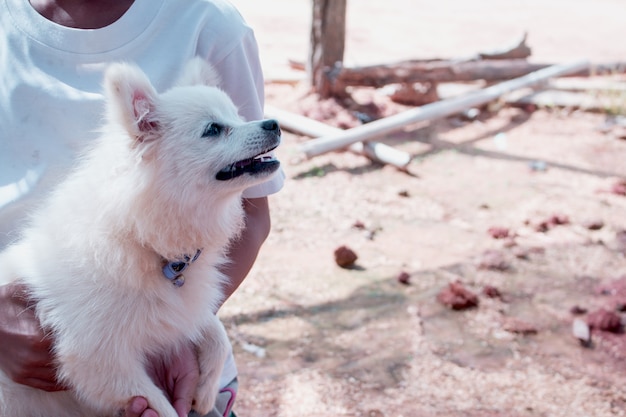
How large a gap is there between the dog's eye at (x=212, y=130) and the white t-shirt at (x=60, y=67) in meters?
0.20

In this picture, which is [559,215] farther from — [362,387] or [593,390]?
[362,387]

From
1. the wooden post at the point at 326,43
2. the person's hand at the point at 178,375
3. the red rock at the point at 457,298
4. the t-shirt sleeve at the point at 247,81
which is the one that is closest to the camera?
the person's hand at the point at 178,375

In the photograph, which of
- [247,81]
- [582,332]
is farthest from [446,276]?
[247,81]

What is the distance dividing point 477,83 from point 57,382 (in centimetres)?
763

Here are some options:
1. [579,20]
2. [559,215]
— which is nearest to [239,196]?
[559,215]

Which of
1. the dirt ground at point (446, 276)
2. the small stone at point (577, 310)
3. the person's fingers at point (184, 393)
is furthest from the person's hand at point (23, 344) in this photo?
the small stone at point (577, 310)

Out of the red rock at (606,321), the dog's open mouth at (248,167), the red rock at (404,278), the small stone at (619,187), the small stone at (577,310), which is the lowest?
the small stone at (619,187)

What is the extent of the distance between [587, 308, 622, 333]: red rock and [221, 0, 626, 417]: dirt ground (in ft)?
0.07

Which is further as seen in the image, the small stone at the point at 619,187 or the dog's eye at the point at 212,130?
the small stone at the point at 619,187

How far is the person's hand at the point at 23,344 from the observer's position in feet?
5.79

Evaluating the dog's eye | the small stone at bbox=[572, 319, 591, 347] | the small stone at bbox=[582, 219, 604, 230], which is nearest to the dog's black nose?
the dog's eye

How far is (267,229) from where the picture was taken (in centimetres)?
217

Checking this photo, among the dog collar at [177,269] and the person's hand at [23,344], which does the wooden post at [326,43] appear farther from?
the person's hand at [23,344]

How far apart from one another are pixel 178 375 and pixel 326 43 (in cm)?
596
